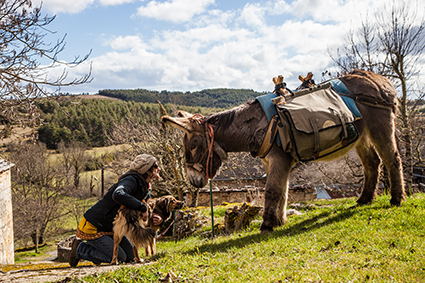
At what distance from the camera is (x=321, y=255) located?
4.16 metres

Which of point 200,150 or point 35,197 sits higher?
point 200,150

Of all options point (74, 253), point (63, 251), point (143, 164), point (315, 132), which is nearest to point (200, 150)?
point (143, 164)

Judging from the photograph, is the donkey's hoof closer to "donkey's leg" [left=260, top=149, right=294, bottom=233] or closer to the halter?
"donkey's leg" [left=260, top=149, right=294, bottom=233]

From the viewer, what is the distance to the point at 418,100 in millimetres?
15836

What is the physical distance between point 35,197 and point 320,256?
40.5 meters

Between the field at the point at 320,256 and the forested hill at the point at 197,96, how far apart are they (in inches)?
3284

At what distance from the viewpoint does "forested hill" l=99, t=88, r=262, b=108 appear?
3925 inches

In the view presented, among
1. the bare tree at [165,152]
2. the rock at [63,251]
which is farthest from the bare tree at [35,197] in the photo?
the bare tree at [165,152]

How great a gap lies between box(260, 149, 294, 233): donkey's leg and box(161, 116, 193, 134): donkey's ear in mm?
1542

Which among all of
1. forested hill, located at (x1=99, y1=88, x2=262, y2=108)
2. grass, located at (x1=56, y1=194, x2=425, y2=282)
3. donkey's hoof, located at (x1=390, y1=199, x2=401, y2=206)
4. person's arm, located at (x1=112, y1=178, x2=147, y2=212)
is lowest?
grass, located at (x1=56, y1=194, x2=425, y2=282)

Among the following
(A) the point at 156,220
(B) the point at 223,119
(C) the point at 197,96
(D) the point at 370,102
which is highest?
(C) the point at 197,96

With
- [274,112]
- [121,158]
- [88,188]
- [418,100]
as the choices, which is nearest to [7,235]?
[121,158]

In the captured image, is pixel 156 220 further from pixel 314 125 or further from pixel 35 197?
pixel 35 197

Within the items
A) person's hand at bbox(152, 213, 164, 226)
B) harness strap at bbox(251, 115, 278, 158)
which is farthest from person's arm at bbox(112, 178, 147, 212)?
harness strap at bbox(251, 115, 278, 158)
